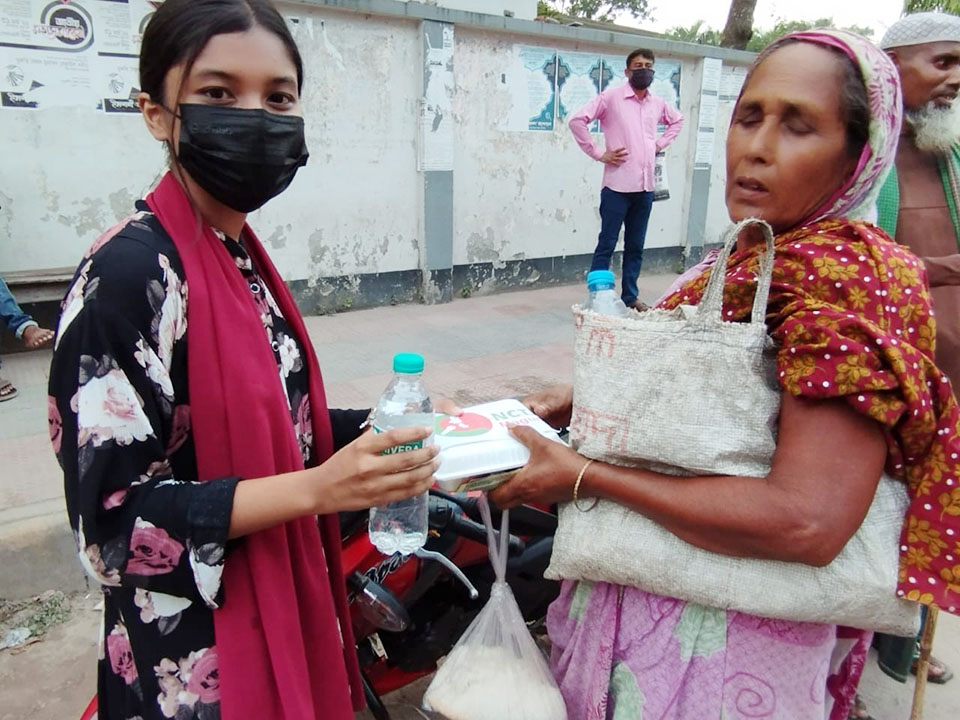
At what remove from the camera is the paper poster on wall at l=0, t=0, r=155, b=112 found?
4.51 meters

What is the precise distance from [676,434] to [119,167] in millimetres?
5150

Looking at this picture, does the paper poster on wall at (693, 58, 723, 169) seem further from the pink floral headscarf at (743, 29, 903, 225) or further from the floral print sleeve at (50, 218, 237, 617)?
the floral print sleeve at (50, 218, 237, 617)

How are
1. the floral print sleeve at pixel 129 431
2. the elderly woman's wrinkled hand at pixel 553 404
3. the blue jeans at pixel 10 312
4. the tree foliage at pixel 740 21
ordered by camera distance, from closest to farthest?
the floral print sleeve at pixel 129 431 → the elderly woman's wrinkled hand at pixel 553 404 → the blue jeans at pixel 10 312 → the tree foliage at pixel 740 21

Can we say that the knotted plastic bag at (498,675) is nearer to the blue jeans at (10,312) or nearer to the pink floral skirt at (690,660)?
the pink floral skirt at (690,660)

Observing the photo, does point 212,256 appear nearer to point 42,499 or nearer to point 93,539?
point 93,539

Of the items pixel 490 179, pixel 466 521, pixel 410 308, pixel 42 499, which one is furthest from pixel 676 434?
pixel 490 179

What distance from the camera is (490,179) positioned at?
6.91 meters

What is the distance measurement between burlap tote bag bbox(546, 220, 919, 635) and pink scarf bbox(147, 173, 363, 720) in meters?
0.50

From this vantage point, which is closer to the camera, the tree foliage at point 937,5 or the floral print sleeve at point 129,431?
the floral print sleeve at point 129,431

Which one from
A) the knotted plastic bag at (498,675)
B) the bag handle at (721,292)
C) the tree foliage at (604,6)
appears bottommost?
the knotted plastic bag at (498,675)

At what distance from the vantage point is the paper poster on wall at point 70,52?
4.51 m

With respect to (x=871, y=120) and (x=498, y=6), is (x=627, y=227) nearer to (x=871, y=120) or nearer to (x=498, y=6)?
(x=871, y=120)

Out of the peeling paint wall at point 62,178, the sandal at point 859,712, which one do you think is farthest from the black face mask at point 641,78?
the sandal at point 859,712

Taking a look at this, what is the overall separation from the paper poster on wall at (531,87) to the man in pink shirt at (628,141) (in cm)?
86
